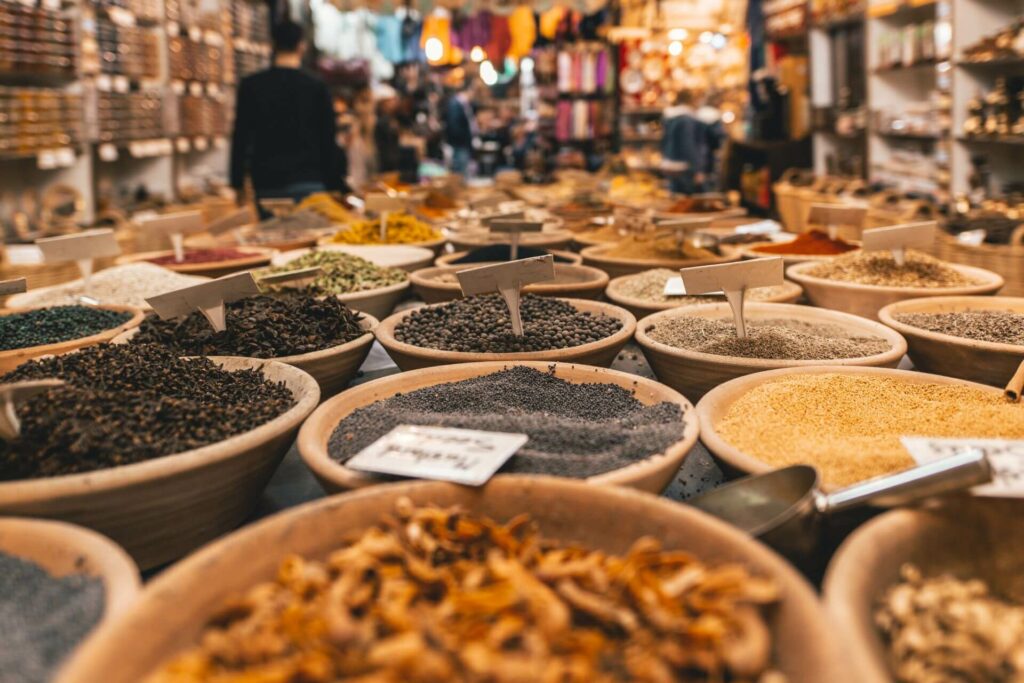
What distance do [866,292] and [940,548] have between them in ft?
3.71

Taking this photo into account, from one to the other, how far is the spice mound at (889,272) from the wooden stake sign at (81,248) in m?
1.71

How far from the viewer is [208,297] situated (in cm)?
151

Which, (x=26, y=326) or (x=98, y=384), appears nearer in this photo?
(x=98, y=384)

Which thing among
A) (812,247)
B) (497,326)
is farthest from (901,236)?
(497,326)

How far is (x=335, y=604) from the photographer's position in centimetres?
70

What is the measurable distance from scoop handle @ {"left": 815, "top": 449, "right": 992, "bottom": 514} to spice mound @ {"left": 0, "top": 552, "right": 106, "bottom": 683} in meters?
0.73

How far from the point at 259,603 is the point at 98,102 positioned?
4660mm

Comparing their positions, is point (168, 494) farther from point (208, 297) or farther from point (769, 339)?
point (769, 339)

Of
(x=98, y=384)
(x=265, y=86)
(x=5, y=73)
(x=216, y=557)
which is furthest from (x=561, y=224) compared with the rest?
(x=5, y=73)

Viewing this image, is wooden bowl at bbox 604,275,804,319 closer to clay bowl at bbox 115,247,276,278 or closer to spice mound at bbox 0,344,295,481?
spice mound at bbox 0,344,295,481

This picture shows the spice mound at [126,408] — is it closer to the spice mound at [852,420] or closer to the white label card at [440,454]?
the white label card at [440,454]

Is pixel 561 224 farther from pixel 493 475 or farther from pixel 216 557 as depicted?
pixel 216 557

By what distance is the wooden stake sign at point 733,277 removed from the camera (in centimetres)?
144

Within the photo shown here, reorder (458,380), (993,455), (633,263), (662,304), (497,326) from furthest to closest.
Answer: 1. (633,263)
2. (662,304)
3. (497,326)
4. (458,380)
5. (993,455)
